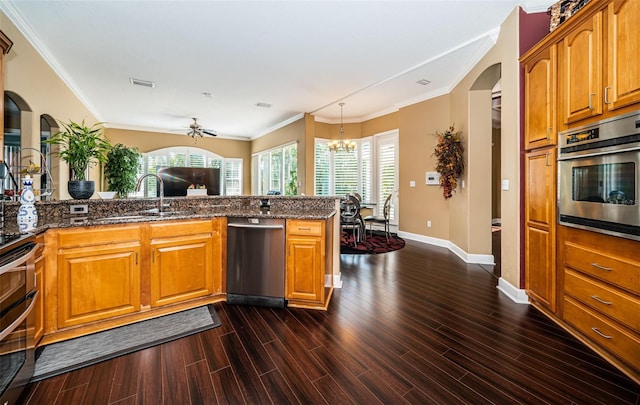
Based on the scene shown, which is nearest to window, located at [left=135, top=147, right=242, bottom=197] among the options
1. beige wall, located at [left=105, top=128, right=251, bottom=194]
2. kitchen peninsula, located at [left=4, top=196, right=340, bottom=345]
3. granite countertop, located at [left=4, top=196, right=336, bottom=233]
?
beige wall, located at [left=105, top=128, right=251, bottom=194]

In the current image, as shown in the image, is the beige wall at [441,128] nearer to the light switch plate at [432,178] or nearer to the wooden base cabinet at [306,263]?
the light switch plate at [432,178]

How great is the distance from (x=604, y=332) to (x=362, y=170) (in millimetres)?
5648

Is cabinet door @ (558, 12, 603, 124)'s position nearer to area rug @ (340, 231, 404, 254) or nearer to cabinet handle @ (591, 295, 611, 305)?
cabinet handle @ (591, 295, 611, 305)

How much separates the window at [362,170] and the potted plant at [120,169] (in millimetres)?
4740

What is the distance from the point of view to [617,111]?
5.75 ft

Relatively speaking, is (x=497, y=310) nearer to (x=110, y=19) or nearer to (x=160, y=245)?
(x=160, y=245)

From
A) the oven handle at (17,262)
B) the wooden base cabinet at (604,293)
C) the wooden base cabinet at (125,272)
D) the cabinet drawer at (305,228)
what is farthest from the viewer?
the cabinet drawer at (305,228)

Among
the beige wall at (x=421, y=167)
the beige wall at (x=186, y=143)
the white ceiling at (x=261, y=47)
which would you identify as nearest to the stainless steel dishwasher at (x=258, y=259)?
the white ceiling at (x=261, y=47)

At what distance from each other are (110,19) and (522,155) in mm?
4691

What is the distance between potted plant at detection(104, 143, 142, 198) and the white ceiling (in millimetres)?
1238

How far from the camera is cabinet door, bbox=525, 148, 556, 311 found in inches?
90.2

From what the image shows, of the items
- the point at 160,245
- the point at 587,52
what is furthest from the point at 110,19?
the point at 587,52

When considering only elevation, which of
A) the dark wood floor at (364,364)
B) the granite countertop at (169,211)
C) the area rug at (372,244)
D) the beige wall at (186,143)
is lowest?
the dark wood floor at (364,364)

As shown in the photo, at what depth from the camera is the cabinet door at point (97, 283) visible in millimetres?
2002
